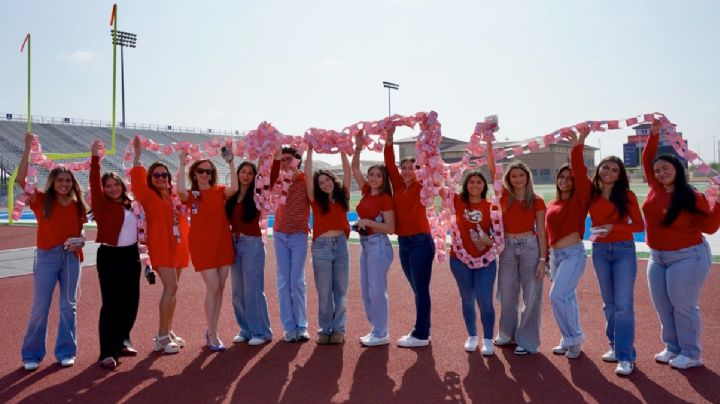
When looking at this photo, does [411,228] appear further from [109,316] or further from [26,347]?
[26,347]

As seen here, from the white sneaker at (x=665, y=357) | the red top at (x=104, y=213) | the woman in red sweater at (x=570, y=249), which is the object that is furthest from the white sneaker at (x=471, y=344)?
the red top at (x=104, y=213)

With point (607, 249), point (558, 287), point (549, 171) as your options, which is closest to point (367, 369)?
point (558, 287)

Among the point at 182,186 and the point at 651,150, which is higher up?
the point at 651,150

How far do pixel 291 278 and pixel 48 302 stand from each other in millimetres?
2238

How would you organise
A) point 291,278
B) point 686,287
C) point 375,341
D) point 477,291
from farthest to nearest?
point 291,278
point 375,341
point 477,291
point 686,287

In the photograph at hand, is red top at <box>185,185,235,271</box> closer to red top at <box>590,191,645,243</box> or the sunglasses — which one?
the sunglasses

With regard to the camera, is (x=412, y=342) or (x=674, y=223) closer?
(x=674, y=223)

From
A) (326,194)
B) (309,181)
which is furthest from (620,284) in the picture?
(309,181)

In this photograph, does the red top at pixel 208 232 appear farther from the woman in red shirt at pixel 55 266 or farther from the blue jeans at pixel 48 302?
the blue jeans at pixel 48 302

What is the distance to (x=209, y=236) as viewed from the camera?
18.0 ft

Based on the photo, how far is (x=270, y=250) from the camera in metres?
13.3

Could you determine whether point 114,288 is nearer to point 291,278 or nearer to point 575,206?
point 291,278

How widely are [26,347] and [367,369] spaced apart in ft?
10.1

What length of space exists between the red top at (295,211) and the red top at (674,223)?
3.19 meters
